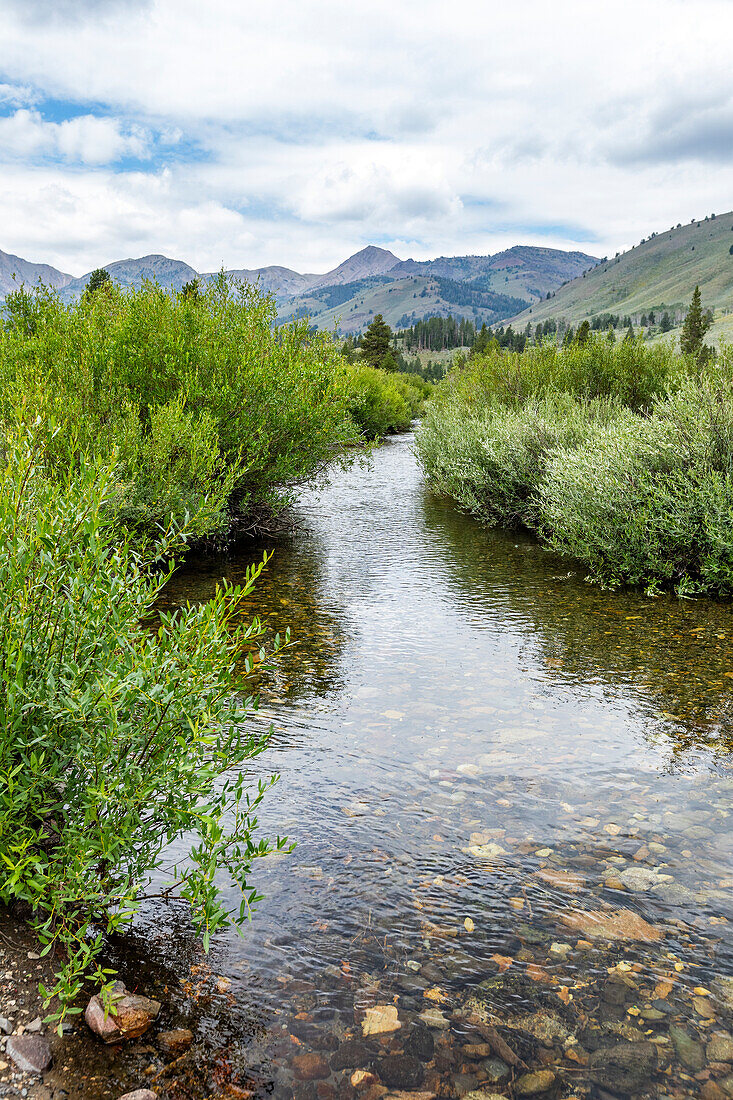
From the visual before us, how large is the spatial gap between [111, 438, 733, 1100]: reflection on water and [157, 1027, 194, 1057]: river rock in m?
0.10

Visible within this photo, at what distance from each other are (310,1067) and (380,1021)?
492 millimetres

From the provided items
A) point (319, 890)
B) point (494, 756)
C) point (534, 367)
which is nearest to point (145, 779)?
point (319, 890)

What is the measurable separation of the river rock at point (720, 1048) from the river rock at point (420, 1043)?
147 cm

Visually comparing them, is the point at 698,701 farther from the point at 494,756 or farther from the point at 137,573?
the point at 137,573

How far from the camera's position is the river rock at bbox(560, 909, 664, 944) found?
14.9ft

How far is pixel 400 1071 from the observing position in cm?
355

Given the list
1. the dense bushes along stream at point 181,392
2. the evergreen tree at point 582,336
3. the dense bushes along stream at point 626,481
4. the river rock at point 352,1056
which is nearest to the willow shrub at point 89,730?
the river rock at point 352,1056

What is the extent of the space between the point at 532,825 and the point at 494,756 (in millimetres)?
1301

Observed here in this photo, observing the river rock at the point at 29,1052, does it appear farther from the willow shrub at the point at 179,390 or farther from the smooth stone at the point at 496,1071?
the willow shrub at the point at 179,390

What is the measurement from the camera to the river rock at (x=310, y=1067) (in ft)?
11.4

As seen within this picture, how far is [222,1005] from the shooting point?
3.87 meters

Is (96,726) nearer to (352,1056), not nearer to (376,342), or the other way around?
(352,1056)

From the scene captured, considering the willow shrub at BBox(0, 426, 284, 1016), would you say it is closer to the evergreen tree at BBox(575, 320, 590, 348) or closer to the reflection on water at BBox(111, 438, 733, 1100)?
the reflection on water at BBox(111, 438, 733, 1100)

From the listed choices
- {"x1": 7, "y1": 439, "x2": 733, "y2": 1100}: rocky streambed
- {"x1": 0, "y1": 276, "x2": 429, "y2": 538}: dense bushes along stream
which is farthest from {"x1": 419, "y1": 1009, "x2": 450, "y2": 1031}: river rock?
{"x1": 0, "y1": 276, "x2": 429, "y2": 538}: dense bushes along stream
